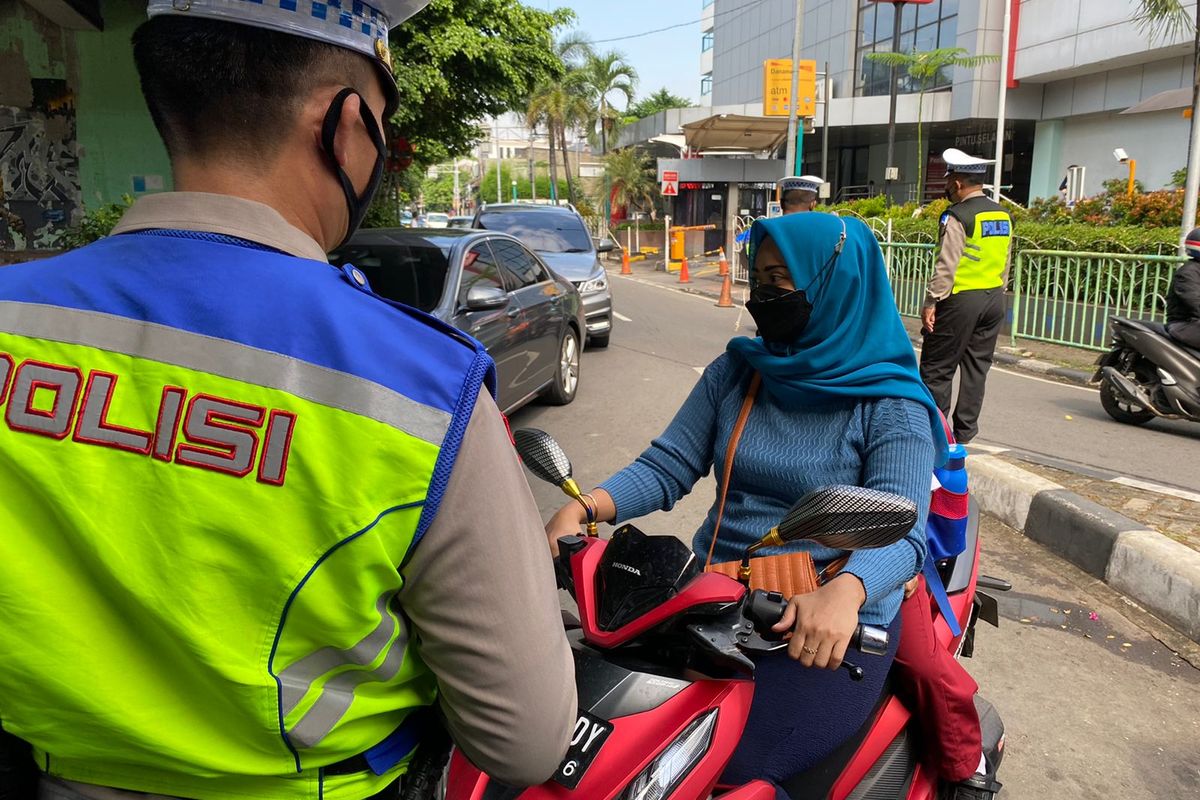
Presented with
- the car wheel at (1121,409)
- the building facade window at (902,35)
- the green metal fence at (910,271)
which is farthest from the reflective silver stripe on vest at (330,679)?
the building facade window at (902,35)

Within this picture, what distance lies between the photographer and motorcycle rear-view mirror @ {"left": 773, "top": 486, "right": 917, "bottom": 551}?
1.40m

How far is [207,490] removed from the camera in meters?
0.86

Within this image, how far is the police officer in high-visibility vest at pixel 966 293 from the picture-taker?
6.15m

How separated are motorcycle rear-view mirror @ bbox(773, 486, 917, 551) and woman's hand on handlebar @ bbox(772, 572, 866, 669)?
5.6 inches

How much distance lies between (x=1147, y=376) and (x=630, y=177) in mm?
35444

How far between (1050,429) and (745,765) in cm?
625

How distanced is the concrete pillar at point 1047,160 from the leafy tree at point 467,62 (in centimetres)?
Answer: 1730

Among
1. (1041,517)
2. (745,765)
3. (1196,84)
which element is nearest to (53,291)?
(745,765)

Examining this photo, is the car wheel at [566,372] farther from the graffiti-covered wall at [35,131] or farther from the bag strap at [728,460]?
the graffiti-covered wall at [35,131]

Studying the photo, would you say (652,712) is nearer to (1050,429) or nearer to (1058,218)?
(1050,429)

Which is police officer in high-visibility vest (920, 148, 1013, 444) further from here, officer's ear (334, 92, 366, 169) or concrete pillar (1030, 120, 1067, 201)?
concrete pillar (1030, 120, 1067, 201)

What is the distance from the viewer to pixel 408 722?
1.07 meters

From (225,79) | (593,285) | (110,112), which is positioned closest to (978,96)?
(593,285)

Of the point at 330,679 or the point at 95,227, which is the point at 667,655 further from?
the point at 95,227
